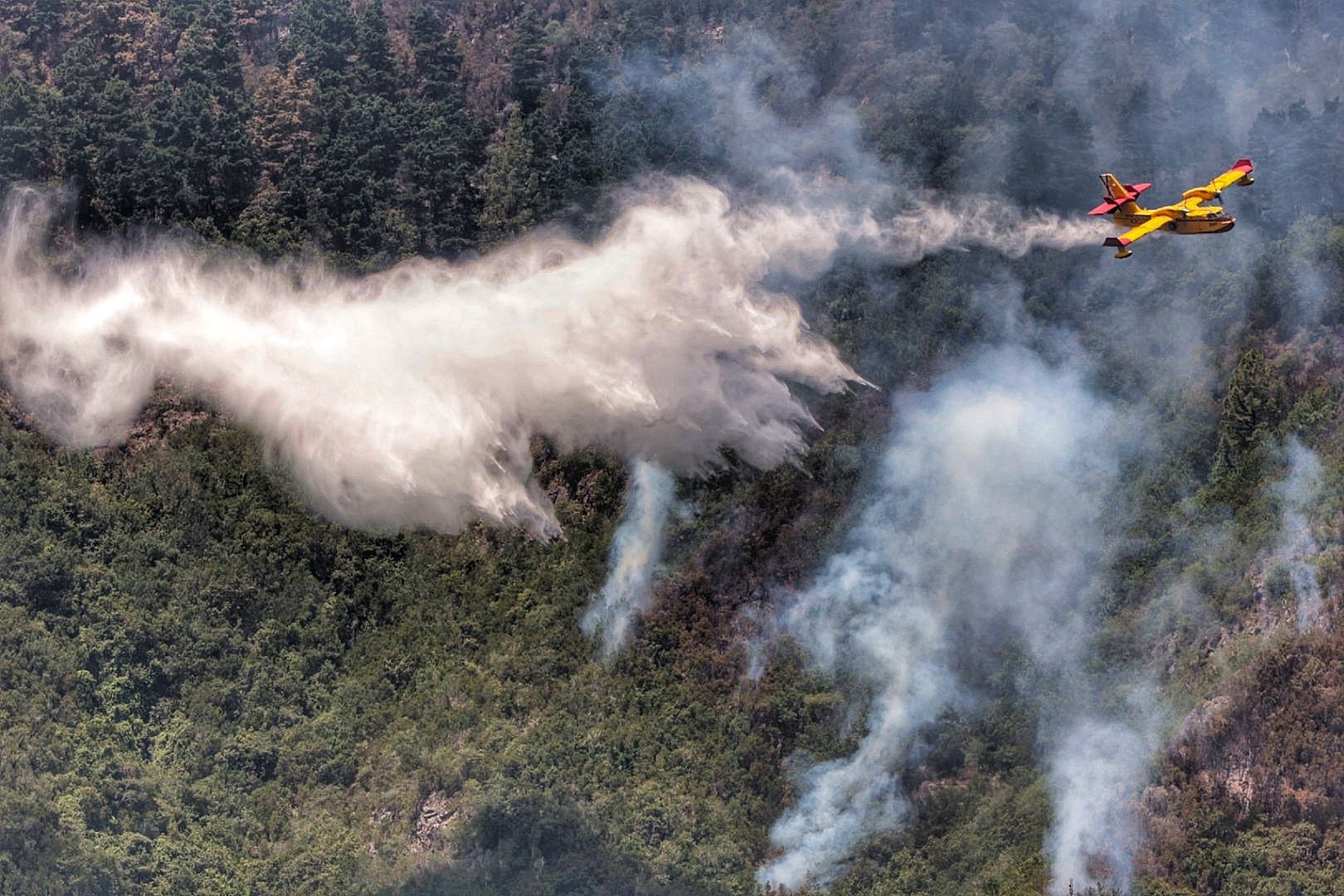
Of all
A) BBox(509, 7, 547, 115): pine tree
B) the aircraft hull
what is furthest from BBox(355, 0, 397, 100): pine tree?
the aircraft hull

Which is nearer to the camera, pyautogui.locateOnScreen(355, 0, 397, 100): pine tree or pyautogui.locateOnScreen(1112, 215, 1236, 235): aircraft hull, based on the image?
pyautogui.locateOnScreen(1112, 215, 1236, 235): aircraft hull

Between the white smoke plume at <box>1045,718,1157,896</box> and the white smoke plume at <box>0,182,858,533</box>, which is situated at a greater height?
the white smoke plume at <box>0,182,858,533</box>

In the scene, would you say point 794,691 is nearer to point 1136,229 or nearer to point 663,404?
point 663,404

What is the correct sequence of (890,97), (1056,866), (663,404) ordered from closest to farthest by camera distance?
(1056,866) < (663,404) < (890,97)

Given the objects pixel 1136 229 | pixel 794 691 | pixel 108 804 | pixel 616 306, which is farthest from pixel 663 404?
pixel 108 804

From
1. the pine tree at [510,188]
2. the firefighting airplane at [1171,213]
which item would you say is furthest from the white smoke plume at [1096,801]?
the pine tree at [510,188]

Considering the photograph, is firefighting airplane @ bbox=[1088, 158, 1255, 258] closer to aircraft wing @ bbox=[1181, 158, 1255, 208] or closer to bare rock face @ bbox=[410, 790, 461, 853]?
aircraft wing @ bbox=[1181, 158, 1255, 208]
